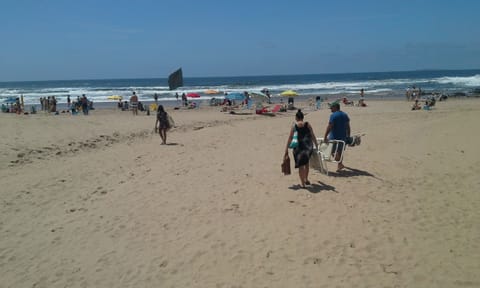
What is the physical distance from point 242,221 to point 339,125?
2961mm

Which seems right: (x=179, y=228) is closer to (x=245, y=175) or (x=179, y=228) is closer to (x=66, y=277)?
(x=66, y=277)

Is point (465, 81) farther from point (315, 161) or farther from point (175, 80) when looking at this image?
point (315, 161)

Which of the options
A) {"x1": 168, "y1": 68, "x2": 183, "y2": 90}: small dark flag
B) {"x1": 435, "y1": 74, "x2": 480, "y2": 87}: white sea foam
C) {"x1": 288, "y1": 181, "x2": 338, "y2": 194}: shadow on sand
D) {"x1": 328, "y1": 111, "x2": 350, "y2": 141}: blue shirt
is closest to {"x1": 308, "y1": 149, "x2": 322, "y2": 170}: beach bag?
{"x1": 288, "y1": 181, "x2": 338, "y2": 194}: shadow on sand

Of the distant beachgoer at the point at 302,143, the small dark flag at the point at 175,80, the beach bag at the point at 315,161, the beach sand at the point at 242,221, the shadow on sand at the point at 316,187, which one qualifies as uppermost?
the small dark flag at the point at 175,80

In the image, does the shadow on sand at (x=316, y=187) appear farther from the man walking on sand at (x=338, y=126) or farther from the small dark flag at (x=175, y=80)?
the small dark flag at (x=175, y=80)

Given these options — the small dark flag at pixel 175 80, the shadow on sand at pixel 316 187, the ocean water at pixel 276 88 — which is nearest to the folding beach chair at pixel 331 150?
the shadow on sand at pixel 316 187

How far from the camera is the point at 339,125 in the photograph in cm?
685

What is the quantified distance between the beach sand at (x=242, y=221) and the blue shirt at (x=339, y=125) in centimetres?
73

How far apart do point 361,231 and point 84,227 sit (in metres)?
3.63

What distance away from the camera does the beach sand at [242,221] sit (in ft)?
12.3

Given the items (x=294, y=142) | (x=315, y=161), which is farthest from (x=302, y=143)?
(x=315, y=161)

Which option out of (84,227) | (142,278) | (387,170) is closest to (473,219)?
(387,170)

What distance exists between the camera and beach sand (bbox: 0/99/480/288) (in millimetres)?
3744

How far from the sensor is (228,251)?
4.17 meters
